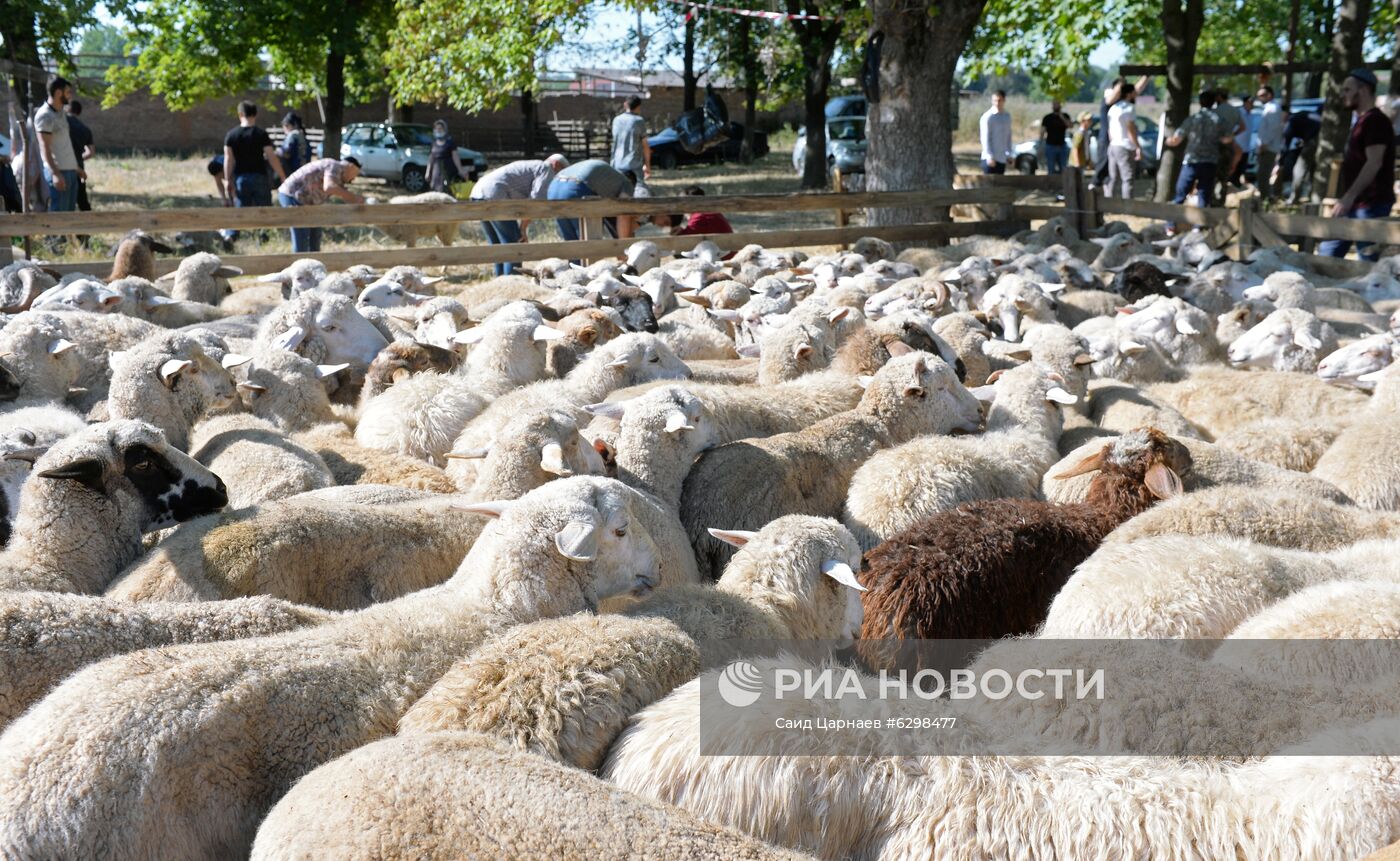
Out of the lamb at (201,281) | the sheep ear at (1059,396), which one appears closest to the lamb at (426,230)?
the lamb at (201,281)

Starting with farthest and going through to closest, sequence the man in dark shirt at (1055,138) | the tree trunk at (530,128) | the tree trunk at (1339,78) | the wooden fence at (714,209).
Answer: the tree trunk at (530,128)
the man in dark shirt at (1055,138)
the tree trunk at (1339,78)
the wooden fence at (714,209)

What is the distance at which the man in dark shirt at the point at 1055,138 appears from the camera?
896 inches

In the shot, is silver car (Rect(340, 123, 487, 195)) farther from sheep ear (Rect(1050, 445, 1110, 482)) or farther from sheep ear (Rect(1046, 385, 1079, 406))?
sheep ear (Rect(1050, 445, 1110, 482))

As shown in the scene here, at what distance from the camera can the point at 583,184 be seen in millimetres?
13172

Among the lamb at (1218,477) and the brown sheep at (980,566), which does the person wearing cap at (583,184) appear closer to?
the lamb at (1218,477)

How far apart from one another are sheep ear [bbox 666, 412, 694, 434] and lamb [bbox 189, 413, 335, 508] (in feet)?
4.64

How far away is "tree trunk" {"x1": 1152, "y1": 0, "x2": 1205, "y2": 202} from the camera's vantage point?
16.8 m

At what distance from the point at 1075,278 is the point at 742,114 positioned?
3998cm

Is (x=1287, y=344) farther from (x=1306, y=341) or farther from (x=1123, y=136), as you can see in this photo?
(x=1123, y=136)

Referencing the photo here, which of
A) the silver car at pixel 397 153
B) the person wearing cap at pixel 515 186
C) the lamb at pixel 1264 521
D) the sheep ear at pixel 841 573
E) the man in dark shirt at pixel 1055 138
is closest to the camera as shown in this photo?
the sheep ear at pixel 841 573

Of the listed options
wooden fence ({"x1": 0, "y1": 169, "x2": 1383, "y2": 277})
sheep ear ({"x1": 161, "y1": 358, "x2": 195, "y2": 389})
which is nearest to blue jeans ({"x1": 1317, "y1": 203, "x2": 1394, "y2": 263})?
wooden fence ({"x1": 0, "y1": 169, "x2": 1383, "y2": 277})

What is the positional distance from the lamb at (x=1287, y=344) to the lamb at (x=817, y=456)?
8.27ft

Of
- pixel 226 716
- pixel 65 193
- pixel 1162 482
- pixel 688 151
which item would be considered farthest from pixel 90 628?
pixel 688 151

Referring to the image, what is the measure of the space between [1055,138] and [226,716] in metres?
22.6
